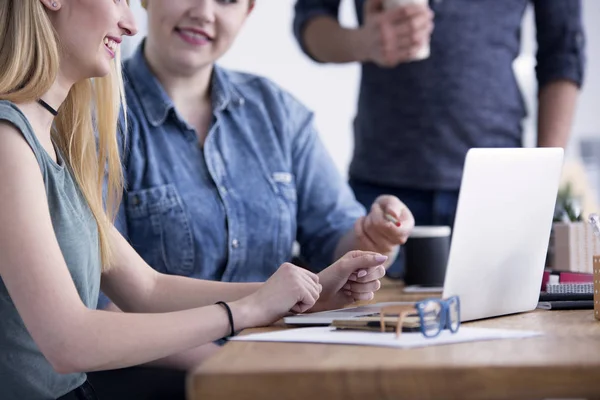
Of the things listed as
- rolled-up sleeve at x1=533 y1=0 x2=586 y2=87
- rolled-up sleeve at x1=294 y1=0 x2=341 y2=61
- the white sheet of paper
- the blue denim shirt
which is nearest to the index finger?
the blue denim shirt

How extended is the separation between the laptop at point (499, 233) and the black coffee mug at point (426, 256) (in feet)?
1.55

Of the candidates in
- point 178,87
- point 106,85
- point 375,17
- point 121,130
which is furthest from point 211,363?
point 375,17

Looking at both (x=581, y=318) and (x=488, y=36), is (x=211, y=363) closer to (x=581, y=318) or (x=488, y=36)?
(x=581, y=318)

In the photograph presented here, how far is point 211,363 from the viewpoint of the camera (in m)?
0.83

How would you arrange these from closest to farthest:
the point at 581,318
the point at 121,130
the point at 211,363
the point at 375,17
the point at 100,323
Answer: the point at 211,363, the point at 100,323, the point at 581,318, the point at 121,130, the point at 375,17

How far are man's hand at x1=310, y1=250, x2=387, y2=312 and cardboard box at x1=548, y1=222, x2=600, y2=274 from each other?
1.90 ft

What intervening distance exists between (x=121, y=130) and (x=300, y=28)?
32.8 inches

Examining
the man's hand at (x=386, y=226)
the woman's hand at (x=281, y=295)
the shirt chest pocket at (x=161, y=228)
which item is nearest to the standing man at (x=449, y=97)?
the man's hand at (x=386, y=226)

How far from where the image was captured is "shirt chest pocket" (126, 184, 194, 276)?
1712mm

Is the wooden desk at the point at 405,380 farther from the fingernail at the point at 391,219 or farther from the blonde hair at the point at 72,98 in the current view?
the fingernail at the point at 391,219

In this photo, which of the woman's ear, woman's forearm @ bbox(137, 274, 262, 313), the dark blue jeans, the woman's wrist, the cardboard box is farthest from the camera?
the dark blue jeans

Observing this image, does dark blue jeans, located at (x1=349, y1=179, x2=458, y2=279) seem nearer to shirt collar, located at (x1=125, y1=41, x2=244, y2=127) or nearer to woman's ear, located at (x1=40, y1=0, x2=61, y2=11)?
shirt collar, located at (x1=125, y1=41, x2=244, y2=127)

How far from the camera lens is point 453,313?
3.26 ft

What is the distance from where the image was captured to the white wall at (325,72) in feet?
17.7
